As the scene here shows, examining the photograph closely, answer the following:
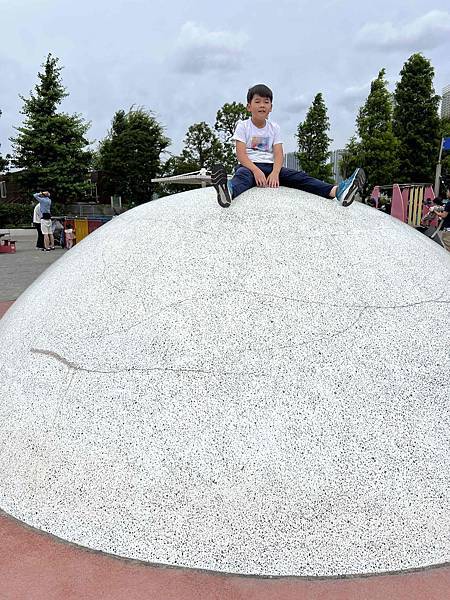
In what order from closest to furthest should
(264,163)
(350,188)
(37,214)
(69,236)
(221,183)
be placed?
(221,183)
(350,188)
(264,163)
(37,214)
(69,236)

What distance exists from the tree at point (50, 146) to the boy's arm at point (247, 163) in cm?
3106

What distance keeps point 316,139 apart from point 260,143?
135 feet

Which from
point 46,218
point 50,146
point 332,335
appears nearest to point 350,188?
point 332,335

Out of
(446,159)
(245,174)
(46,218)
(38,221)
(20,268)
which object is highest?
(446,159)

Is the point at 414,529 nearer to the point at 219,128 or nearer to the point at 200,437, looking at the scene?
the point at 200,437

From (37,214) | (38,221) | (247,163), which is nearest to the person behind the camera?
(247,163)

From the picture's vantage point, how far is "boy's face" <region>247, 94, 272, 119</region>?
417cm

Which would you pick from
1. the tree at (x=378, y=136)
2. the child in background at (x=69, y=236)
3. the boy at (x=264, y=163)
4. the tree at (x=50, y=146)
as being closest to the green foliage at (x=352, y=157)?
the tree at (x=378, y=136)

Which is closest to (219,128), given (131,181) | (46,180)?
(131,181)

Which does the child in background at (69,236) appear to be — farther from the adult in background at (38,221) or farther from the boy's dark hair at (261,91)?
the boy's dark hair at (261,91)

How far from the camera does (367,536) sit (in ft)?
8.94

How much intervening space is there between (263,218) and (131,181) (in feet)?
122

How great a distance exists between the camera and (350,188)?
163 inches

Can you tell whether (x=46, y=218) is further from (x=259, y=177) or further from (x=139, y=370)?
(x=139, y=370)
